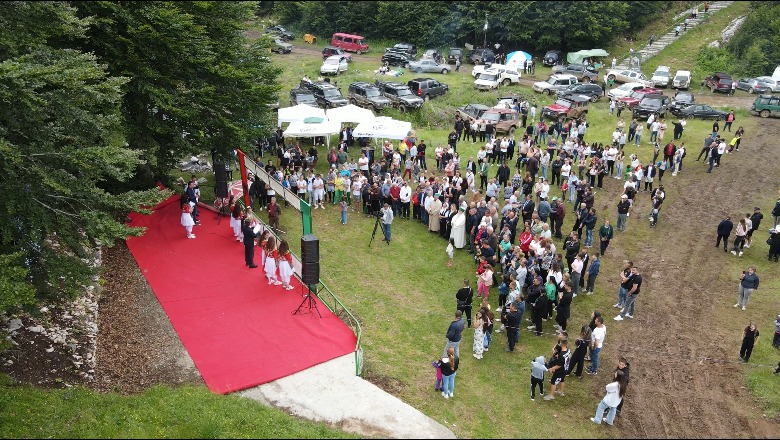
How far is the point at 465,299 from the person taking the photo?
53.7 feet

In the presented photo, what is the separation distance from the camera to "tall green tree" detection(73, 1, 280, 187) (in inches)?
790

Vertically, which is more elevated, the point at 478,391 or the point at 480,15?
the point at 480,15

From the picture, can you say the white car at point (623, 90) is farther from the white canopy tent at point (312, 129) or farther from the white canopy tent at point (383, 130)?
the white canopy tent at point (312, 129)

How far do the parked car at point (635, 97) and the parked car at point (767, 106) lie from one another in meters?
5.14

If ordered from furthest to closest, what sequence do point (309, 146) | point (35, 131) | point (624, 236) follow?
point (309, 146), point (624, 236), point (35, 131)

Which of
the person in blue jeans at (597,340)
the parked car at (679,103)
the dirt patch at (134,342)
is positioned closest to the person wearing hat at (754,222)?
the person in blue jeans at (597,340)

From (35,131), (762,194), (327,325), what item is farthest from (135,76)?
(762,194)

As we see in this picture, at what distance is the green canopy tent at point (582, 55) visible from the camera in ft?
159

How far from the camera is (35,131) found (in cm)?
1345

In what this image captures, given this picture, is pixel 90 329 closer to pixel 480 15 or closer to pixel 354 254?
pixel 354 254

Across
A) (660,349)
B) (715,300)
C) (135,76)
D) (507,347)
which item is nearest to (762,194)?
(715,300)

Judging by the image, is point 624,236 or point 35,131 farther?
point 624,236

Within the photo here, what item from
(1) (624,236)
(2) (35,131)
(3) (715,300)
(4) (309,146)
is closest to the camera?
(2) (35,131)

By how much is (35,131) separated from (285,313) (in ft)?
23.5
